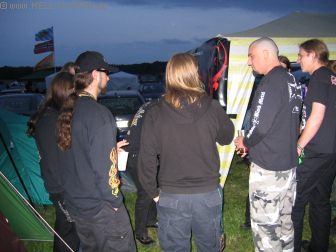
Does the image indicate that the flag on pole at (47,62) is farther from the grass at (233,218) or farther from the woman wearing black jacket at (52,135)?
the woman wearing black jacket at (52,135)

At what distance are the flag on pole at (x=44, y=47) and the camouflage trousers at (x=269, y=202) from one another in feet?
51.8

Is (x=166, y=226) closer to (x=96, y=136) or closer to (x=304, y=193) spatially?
(x=96, y=136)

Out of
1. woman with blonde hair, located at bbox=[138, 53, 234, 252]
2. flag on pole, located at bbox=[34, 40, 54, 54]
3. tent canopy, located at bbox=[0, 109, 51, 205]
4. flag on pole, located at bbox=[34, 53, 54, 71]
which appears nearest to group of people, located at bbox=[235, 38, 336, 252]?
woman with blonde hair, located at bbox=[138, 53, 234, 252]

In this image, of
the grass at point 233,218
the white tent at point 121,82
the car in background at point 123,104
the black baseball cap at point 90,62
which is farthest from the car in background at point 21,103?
the white tent at point 121,82

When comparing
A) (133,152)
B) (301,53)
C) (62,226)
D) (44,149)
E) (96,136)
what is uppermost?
(301,53)

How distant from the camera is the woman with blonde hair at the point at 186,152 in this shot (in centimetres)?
223

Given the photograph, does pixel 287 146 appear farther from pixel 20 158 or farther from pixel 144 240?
pixel 20 158

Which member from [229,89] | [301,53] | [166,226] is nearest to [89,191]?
[166,226]

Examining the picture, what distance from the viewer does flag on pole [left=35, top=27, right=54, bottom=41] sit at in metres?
17.1

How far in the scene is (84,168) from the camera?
2207 millimetres

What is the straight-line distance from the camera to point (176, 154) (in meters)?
2.26

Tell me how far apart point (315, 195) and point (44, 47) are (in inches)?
640

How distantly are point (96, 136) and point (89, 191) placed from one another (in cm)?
39

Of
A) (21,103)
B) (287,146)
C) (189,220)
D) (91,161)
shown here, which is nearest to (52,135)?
(91,161)
